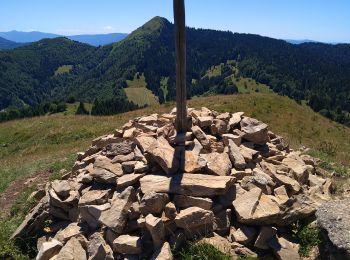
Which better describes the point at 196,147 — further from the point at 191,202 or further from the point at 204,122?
the point at 191,202

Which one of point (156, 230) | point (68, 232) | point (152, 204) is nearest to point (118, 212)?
point (152, 204)

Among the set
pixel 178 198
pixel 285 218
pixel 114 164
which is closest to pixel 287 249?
pixel 285 218

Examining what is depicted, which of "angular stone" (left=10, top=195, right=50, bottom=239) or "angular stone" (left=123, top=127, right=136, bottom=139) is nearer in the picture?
"angular stone" (left=10, top=195, right=50, bottom=239)

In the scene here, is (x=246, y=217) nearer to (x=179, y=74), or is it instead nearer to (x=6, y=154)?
(x=179, y=74)

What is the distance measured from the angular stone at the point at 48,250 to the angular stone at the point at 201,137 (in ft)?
18.7

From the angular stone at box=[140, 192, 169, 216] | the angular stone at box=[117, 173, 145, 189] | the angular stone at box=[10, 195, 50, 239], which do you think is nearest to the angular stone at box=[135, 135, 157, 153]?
the angular stone at box=[117, 173, 145, 189]

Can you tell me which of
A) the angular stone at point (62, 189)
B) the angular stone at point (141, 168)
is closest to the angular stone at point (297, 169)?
A: the angular stone at point (141, 168)

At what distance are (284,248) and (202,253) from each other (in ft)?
7.12

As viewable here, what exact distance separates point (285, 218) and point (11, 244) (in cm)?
808

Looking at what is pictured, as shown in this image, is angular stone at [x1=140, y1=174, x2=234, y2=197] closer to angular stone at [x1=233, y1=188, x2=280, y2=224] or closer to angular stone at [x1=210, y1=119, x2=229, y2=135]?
angular stone at [x1=233, y1=188, x2=280, y2=224]

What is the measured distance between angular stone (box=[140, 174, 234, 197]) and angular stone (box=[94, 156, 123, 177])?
1.25 metres

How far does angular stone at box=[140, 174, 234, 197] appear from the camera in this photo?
10.2 metres

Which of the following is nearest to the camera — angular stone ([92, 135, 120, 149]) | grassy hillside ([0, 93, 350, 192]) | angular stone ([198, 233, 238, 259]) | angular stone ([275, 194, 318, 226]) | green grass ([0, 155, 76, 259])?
angular stone ([198, 233, 238, 259])

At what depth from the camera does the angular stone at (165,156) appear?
439 inches
